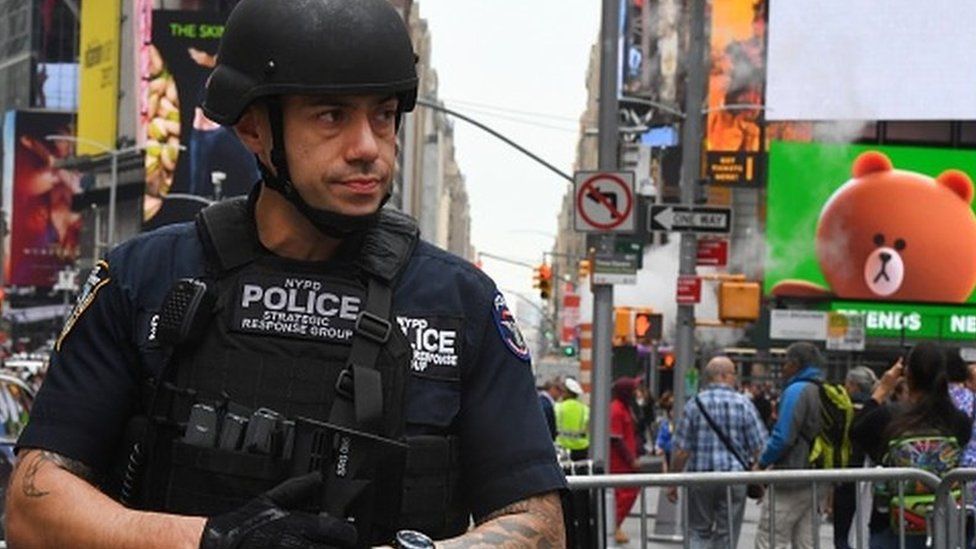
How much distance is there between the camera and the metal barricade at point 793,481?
6.54 metres

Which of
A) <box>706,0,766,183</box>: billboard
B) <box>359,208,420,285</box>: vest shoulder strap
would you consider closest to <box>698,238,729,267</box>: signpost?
<box>359,208,420,285</box>: vest shoulder strap

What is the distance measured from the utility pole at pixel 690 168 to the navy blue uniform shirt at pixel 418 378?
2124cm

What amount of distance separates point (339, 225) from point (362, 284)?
11cm

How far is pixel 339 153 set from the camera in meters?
2.62

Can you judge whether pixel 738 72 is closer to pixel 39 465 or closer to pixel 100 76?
pixel 100 76

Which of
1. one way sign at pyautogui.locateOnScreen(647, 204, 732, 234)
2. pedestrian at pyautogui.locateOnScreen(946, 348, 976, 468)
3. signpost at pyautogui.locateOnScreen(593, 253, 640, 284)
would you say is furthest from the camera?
one way sign at pyautogui.locateOnScreen(647, 204, 732, 234)

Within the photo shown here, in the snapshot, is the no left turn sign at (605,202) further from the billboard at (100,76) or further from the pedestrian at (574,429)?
the billboard at (100,76)

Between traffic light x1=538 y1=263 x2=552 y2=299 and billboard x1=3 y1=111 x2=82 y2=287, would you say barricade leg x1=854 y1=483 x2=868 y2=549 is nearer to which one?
traffic light x1=538 y1=263 x2=552 y2=299

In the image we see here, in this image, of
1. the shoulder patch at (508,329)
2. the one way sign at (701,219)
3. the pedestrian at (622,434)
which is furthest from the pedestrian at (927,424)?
the one way sign at (701,219)

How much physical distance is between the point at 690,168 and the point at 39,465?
2325cm

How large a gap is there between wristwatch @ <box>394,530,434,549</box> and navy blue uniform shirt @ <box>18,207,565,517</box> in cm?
17

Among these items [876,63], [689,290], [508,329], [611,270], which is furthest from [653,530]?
[876,63]

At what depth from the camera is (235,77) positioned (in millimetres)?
2721

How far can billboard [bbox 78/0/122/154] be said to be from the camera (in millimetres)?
87812
